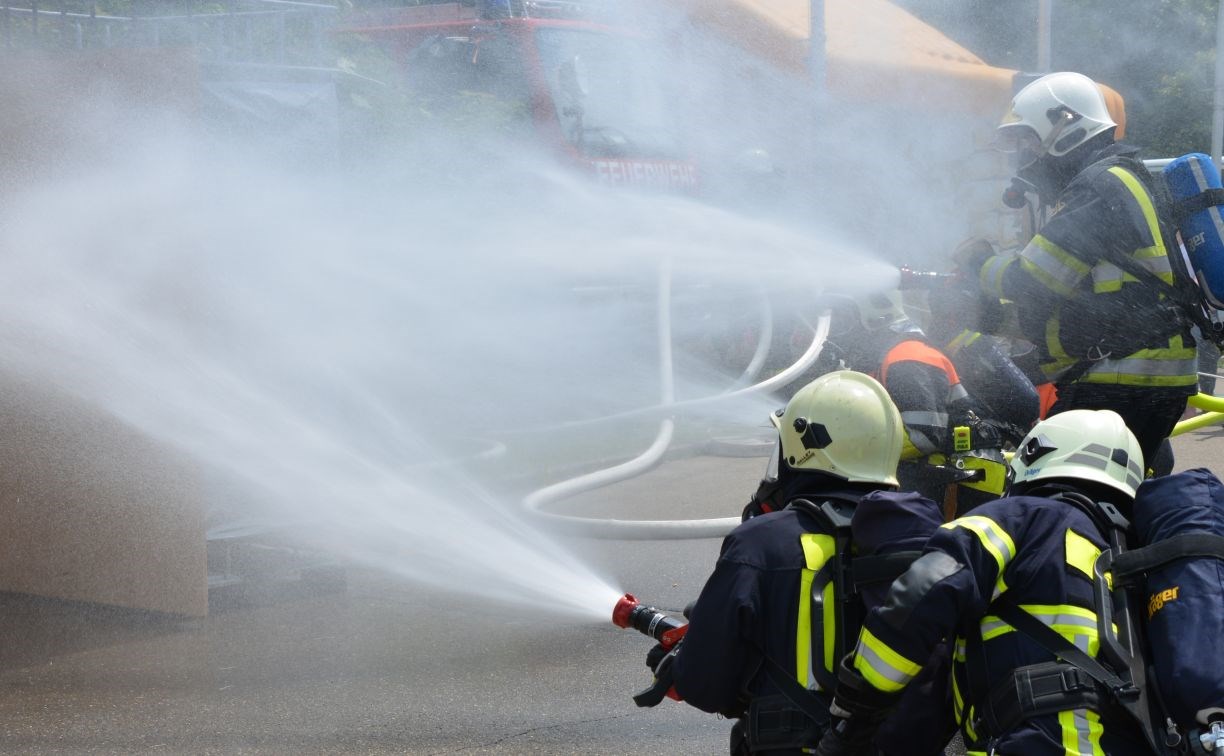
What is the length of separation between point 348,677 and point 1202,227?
309 centimetres

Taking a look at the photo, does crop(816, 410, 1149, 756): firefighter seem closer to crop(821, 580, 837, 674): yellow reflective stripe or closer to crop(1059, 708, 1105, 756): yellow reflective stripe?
crop(1059, 708, 1105, 756): yellow reflective stripe

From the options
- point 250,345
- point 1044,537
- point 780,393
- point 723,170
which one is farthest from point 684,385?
point 1044,537

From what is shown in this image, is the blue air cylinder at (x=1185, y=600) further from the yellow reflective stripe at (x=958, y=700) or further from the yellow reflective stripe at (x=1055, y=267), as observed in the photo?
the yellow reflective stripe at (x=1055, y=267)

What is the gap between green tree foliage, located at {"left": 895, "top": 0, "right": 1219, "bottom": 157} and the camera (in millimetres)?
15672

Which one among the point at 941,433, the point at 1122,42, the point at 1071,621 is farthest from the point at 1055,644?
the point at 1122,42

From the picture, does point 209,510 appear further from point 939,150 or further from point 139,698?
point 939,150

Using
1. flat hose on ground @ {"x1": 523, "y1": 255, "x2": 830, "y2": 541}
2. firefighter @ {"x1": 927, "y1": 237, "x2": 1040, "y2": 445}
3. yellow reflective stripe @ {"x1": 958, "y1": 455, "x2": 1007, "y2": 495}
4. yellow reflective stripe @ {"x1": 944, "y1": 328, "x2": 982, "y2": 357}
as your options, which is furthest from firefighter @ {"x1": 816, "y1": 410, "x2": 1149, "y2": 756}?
flat hose on ground @ {"x1": 523, "y1": 255, "x2": 830, "y2": 541}

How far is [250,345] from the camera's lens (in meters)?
5.40

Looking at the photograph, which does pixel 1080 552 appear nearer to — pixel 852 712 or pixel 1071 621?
pixel 1071 621

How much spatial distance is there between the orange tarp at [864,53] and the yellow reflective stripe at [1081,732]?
9976 mm

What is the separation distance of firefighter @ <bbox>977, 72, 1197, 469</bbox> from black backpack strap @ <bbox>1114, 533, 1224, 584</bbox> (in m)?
1.68

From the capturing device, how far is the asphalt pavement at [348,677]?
12.9 ft

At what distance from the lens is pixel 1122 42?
16812mm

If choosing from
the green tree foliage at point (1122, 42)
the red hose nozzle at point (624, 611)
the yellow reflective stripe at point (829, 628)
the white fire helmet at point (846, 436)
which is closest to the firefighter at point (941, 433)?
the white fire helmet at point (846, 436)
